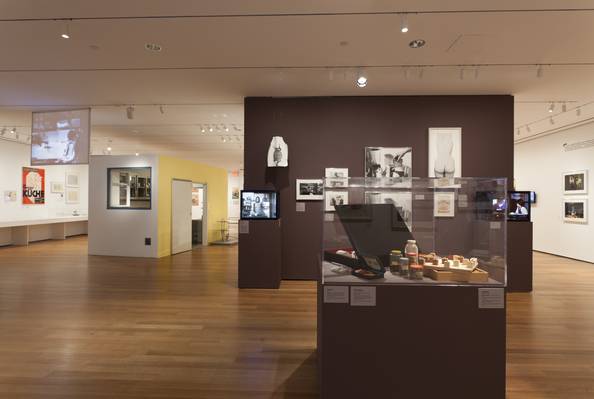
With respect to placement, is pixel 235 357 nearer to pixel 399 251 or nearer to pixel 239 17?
pixel 399 251

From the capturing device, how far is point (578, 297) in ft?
15.6

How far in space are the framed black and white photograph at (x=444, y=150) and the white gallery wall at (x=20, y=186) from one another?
1216 cm

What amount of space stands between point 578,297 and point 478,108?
3.38 metres

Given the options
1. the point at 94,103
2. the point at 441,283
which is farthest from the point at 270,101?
the point at 441,283

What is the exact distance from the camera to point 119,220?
829 cm

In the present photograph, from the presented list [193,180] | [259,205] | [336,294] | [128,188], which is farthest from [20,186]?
[336,294]

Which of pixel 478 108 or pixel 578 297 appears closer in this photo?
pixel 578 297

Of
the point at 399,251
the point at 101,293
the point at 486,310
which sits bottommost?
the point at 101,293

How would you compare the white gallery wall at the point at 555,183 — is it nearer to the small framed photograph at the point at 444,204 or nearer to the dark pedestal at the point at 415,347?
the small framed photograph at the point at 444,204

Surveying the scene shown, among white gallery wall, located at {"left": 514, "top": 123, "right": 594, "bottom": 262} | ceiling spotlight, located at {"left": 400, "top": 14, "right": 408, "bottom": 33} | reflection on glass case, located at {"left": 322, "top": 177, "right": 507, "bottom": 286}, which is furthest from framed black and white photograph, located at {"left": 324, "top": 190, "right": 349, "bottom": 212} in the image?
white gallery wall, located at {"left": 514, "top": 123, "right": 594, "bottom": 262}

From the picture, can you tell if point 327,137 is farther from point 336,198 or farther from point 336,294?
point 336,294

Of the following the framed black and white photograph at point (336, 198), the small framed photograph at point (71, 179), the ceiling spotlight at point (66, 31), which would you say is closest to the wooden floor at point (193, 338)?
the framed black and white photograph at point (336, 198)

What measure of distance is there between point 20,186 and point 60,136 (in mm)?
5729

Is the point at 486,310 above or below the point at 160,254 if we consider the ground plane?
above
